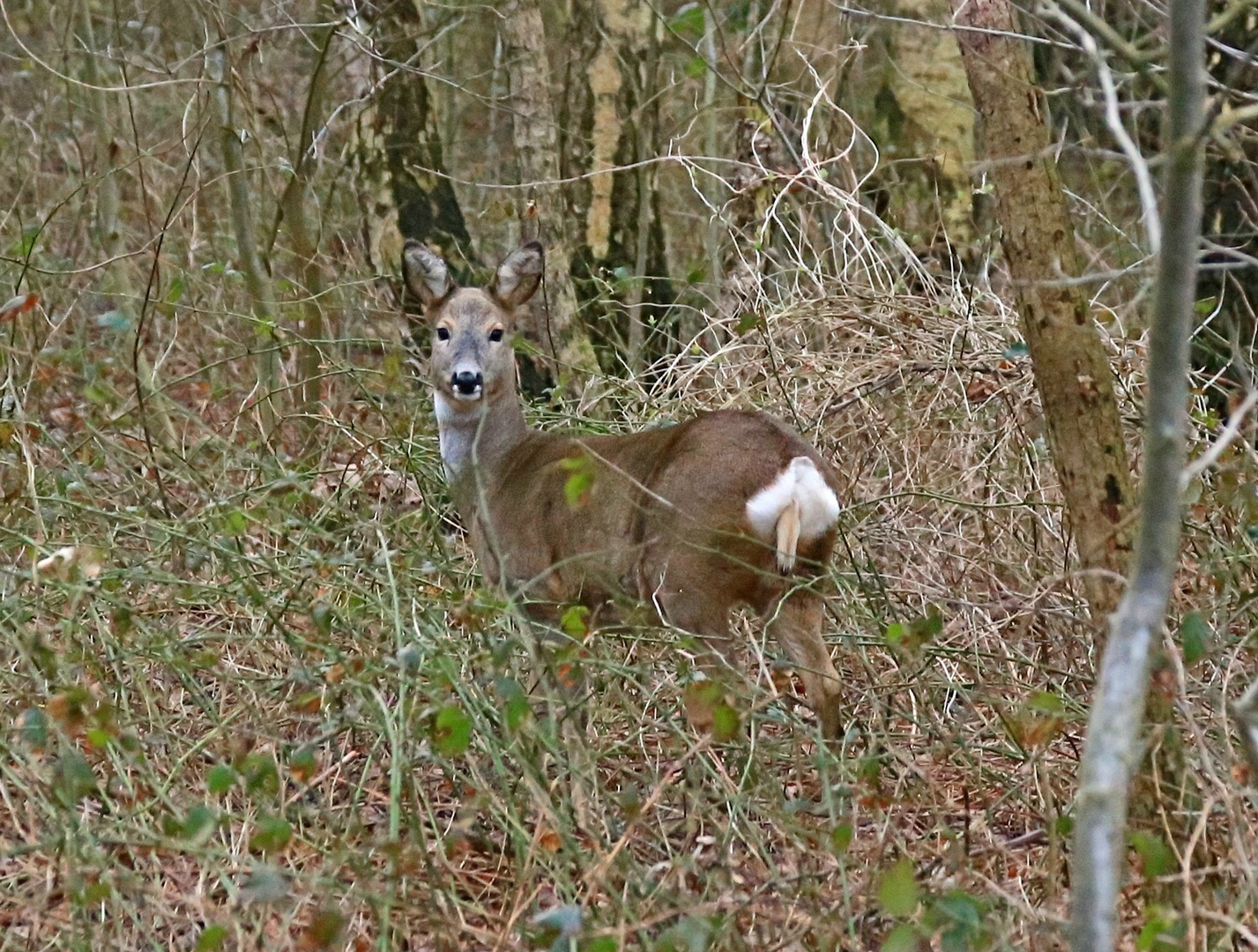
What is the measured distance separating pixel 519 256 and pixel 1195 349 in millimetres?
2490

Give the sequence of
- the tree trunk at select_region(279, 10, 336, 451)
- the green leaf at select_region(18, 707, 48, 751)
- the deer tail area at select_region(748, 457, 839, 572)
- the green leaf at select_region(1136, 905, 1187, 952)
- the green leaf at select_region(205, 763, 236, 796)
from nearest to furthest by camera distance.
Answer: the green leaf at select_region(1136, 905, 1187, 952), the green leaf at select_region(205, 763, 236, 796), the green leaf at select_region(18, 707, 48, 751), the deer tail area at select_region(748, 457, 839, 572), the tree trunk at select_region(279, 10, 336, 451)

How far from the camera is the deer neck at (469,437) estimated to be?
6.01 m

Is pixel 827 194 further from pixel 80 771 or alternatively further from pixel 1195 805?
pixel 80 771

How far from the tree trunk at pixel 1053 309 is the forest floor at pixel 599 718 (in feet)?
0.90

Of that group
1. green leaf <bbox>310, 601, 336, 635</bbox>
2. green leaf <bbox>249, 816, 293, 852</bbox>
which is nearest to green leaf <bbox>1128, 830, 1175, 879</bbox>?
green leaf <bbox>249, 816, 293, 852</bbox>

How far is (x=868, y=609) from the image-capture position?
543cm

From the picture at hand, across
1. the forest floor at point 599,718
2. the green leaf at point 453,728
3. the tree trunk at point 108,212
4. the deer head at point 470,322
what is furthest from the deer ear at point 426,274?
the green leaf at point 453,728

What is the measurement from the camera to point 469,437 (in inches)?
239

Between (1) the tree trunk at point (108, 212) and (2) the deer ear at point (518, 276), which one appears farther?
(1) the tree trunk at point (108, 212)

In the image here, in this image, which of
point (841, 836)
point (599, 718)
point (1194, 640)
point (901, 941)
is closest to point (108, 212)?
point (599, 718)

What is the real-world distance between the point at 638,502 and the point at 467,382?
87 cm

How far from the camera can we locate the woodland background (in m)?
3.52

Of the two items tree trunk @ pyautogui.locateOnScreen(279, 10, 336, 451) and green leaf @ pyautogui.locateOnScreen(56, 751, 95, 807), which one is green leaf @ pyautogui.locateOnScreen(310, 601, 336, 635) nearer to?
green leaf @ pyautogui.locateOnScreen(56, 751, 95, 807)

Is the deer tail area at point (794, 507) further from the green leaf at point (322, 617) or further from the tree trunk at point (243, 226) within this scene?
the tree trunk at point (243, 226)
